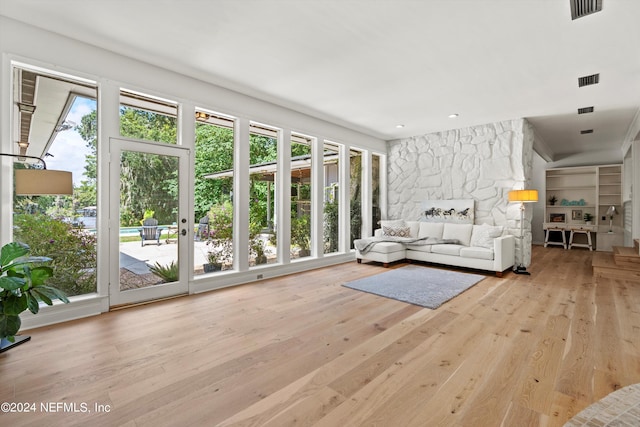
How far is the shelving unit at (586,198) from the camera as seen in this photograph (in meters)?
8.34

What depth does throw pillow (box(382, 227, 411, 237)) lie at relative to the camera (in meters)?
6.53

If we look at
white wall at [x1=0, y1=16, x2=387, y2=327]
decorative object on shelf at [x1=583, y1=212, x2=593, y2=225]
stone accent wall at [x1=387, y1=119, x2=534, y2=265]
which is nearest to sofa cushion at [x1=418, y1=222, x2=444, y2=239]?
stone accent wall at [x1=387, y1=119, x2=534, y2=265]

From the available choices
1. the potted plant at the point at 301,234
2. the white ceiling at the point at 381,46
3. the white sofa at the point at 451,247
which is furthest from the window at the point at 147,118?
the white sofa at the point at 451,247

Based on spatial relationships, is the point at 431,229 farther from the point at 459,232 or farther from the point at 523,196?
the point at 523,196

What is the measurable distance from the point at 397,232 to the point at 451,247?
117cm

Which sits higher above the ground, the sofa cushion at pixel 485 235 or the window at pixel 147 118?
the window at pixel 147 118

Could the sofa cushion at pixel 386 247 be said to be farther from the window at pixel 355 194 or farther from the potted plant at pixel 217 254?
the potted plant at pixel 217 254

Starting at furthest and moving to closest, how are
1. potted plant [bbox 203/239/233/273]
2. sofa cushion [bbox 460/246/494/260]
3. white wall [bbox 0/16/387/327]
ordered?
sofa cushion [bbox 460/246/494/260], potted plant [bbox 203/239/233/273], white wall [bbox 0/16/387/327]

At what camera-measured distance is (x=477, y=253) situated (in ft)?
17.6

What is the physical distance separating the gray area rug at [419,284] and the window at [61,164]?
330 cm

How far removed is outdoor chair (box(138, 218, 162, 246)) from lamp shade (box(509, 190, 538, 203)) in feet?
18.6

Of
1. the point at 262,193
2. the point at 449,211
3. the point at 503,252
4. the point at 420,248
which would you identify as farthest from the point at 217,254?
the point at 449,211

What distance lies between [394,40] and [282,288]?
339cm

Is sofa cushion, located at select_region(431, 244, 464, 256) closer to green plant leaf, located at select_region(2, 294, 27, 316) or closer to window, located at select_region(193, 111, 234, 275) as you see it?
window, located at select_region(193, 111, 234, 275)
